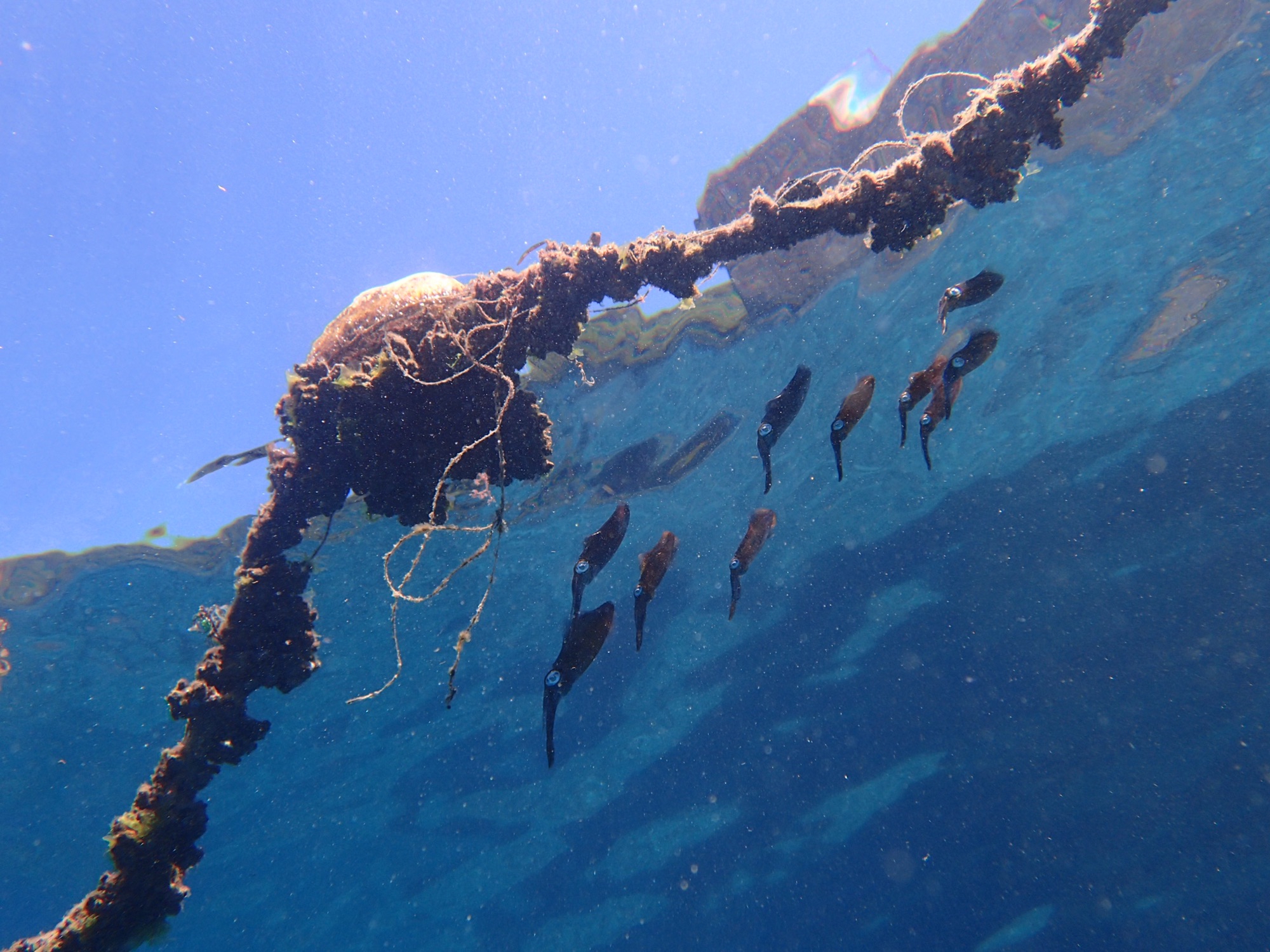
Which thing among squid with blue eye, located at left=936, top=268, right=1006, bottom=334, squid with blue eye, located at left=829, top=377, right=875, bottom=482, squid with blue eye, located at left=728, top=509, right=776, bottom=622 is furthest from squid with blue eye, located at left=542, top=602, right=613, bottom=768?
squid with blue eye, located at left=936, top=268, right=1006, bottom=334

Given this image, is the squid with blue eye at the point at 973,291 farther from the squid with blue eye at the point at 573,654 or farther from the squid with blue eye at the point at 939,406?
the squid with blue eye at the point at 573,654

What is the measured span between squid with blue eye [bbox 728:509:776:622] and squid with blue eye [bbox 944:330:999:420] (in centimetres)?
141

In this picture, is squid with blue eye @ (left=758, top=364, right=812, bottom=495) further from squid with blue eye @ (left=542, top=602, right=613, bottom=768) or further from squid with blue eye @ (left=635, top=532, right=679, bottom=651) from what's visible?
squid with blue eye @ (left=542, top=602, right=613, bottom=768)

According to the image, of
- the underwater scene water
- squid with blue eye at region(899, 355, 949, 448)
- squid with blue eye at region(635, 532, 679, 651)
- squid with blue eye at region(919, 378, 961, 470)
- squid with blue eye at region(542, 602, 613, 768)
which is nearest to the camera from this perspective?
squid with blue eye at region(542, 602, 613, 768)

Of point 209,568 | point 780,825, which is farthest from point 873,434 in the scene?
point 780,825

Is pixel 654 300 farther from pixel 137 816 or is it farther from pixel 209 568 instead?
pixel 209 568

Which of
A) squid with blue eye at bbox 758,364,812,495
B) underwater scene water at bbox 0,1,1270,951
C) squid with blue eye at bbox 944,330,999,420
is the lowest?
underwater scene water at bbox 0,1,1270,951

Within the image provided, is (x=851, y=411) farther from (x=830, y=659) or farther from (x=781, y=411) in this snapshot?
(x=830, y=659)

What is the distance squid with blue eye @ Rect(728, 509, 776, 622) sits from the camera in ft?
13.0

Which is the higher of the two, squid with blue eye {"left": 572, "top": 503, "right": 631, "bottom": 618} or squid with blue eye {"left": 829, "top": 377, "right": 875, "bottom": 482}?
squid with blue eye {"left": 572, "top": 503, "right": 631, "bottom": 618}

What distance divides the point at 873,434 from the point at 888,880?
24.4 m

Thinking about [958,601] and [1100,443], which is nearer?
[1100,443]

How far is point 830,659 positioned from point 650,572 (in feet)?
60.9

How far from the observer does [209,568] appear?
40.3 feet
